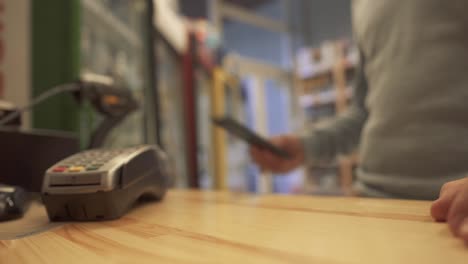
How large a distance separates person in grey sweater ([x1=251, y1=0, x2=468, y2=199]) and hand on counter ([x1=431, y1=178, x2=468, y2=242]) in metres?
0.24

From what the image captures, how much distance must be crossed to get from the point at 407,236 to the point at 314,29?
4.70m

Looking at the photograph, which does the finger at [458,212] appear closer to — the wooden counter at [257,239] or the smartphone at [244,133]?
the wooden counter at [257,239]

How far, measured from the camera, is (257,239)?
23 centimetres

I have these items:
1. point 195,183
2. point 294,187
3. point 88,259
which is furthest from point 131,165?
point 294,187

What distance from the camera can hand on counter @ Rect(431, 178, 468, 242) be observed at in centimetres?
20

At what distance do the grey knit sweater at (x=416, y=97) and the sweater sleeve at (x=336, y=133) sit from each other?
24 centimetres

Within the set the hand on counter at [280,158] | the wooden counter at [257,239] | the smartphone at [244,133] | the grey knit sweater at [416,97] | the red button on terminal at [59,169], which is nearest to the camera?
the wooden counter at [257,239]

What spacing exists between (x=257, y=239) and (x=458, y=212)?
13cm

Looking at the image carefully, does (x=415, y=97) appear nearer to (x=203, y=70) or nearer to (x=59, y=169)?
(x=59, y=169)

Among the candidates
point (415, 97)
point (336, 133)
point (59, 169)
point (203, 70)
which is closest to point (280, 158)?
point (336, 133)

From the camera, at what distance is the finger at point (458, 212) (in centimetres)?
20

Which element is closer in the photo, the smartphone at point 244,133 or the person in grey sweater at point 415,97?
the person in grey sweater at point 415,97

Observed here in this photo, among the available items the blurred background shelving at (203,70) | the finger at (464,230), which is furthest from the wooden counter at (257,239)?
the blurred background shelving at (203,70)

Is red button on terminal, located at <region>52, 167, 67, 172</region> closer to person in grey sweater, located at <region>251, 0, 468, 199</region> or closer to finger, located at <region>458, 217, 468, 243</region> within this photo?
finger, located at <region>458, 217, 468, 243</region>
